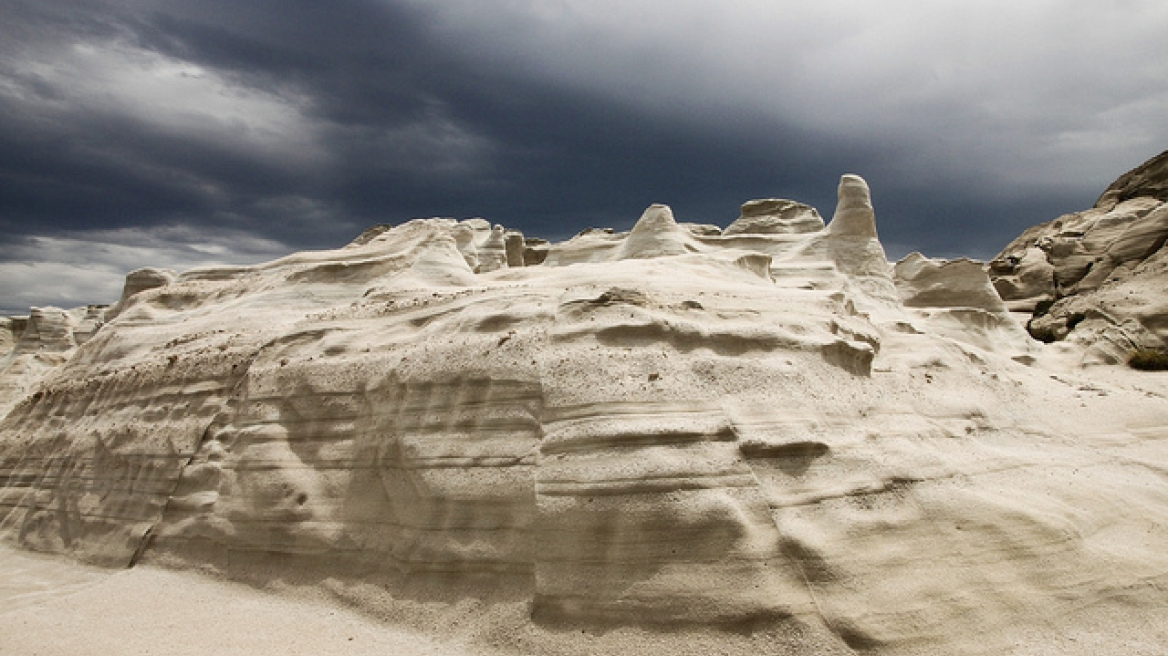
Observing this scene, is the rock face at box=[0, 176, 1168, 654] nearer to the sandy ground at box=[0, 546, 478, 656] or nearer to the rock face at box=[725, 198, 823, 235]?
the sandy ground at box=[0, 546, 478, 656]

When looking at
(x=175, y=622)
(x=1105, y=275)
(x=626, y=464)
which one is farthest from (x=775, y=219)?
(x=175, y=622)

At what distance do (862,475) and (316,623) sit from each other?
15.1 ft

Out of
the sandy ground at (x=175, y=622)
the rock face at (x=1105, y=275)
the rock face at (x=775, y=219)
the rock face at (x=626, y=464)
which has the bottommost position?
the sandy ground at (x=175, y=622)

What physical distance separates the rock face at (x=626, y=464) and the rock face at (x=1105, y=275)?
571 cm

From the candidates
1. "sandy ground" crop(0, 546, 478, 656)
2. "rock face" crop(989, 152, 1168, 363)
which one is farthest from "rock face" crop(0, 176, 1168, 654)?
"rock face" crop(989, 152, 1168, 363)

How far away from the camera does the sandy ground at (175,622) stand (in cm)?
484

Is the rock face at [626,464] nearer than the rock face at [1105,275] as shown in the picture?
Yes

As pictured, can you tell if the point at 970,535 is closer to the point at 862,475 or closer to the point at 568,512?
the point at 862,475

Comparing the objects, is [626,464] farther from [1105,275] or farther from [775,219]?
[1105,275]

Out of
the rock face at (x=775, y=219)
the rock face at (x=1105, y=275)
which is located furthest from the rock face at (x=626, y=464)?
the rock face at (x=775, y=219)

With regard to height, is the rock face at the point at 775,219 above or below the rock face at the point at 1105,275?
above

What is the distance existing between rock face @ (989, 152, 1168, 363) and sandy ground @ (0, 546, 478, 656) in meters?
15.4

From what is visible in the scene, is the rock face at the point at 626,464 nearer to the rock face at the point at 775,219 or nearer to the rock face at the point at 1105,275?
the rock face at the point at 1105,275

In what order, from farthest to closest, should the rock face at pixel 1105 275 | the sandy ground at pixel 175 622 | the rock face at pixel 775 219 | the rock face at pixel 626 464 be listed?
the rock face at pixel 775 219 < the rock face at pixel 1105 275 < the sandy ground at pixel 175 622 < the rock face at pixel 626 464
